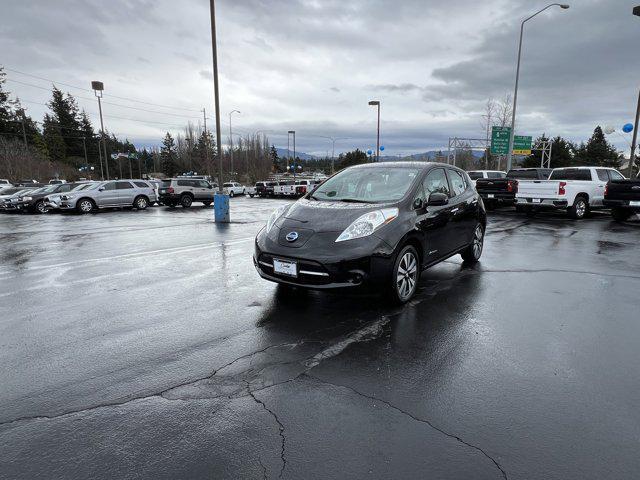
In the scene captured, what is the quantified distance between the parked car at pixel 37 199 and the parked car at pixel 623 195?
963 inches

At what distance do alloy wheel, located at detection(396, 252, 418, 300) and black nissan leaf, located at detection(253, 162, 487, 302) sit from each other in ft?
0.04

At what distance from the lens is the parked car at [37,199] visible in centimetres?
2098

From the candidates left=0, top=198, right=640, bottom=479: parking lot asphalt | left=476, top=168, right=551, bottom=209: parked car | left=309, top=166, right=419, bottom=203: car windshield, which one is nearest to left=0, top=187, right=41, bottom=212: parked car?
left=0, top=198, right=640, bottom=479: parking lot asphalt

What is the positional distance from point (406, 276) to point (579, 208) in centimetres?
1362

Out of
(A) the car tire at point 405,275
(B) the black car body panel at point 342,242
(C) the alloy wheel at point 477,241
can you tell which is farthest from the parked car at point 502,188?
(A) the car tire at point 405,275

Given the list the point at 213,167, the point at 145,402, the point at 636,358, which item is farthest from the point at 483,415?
the point at 213,167

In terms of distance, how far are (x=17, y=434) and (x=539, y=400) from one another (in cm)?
358

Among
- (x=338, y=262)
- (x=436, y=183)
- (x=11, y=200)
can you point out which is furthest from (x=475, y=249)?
(x=11, y=200)

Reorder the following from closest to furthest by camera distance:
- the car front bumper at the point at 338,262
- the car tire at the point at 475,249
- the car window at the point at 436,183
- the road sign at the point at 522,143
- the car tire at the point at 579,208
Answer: the car front bumper at the point at 338,262
the car window at the point at 436,183
the car tire at the point at 475,249
the car tire at the point at 579,208
the road sign at the point at 522,143

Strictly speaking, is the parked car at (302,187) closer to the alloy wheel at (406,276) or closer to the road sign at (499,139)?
the road sign at (499,139)

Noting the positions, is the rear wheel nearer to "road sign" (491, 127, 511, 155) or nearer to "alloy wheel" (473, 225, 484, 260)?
"alloy wheel" (473, 225, 484, 260)

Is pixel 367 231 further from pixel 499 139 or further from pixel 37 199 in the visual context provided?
pixel 499 139

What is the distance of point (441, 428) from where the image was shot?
2625 mm

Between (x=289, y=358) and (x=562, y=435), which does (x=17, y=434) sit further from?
(x=562, y=435)
